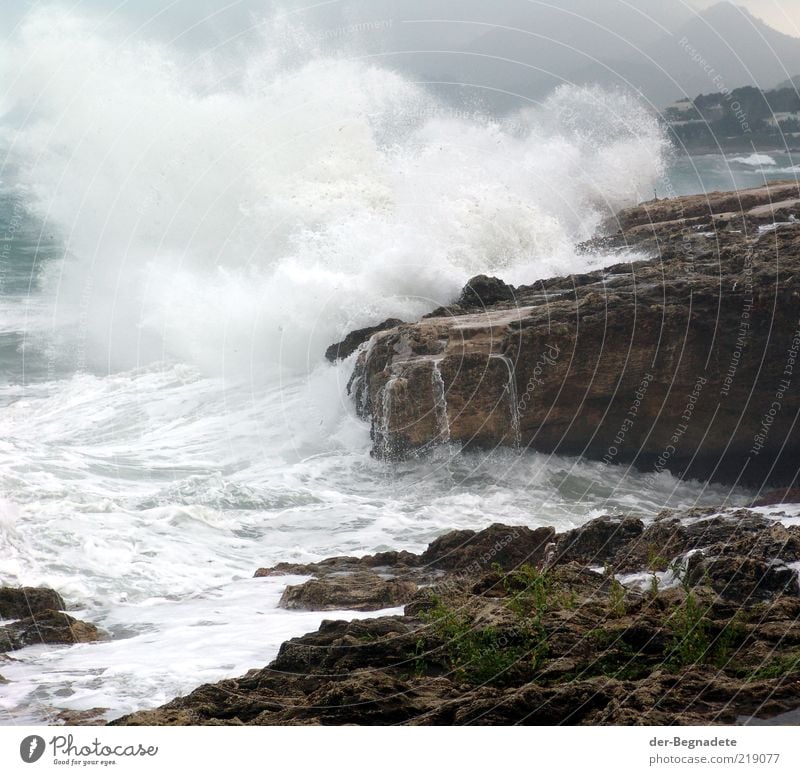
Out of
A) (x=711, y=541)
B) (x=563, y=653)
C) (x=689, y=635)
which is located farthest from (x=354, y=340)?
(x=689, y=635)

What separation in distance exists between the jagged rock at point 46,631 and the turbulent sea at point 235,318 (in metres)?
0.21

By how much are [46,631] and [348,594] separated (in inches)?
120

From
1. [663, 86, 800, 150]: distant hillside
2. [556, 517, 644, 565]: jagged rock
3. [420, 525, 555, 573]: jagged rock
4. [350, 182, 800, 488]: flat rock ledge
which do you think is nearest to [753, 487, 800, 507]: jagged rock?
[350, 182, 800, 488]: flat rock ledge

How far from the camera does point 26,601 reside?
35.8ft

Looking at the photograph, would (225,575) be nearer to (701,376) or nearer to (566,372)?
(566,372)

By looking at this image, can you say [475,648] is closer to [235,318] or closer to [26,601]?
[26,601]

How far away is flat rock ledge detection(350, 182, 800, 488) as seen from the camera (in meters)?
16.6

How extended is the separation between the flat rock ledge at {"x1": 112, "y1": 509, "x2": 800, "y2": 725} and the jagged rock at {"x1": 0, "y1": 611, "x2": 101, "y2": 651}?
2.29m

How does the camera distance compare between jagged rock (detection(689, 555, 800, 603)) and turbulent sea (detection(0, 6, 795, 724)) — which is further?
turbulent sea (detection(0, 6, 795, 724))

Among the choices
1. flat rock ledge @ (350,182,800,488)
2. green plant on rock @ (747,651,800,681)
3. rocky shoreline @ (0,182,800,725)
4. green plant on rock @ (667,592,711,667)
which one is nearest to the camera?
green plant on rock @ (747,651,800,681)

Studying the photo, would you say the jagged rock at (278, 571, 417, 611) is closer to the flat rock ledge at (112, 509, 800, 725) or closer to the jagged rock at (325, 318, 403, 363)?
the flat rock ledge at (112, 509, 800, 725)

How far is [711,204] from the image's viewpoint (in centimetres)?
2472

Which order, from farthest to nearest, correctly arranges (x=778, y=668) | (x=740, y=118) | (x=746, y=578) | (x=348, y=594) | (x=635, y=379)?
1. (x=740, y=118)
2. (x=635, y=379)
3. (x=348, y=594)
4. (x=746, y=578)
5. (x=778, y=668)
